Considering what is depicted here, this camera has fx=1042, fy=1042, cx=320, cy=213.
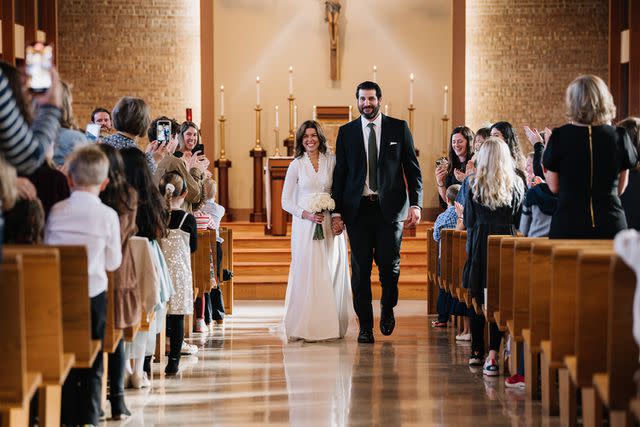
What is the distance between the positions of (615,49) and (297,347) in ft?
25.7

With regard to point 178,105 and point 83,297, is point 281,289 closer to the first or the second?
point 178,105

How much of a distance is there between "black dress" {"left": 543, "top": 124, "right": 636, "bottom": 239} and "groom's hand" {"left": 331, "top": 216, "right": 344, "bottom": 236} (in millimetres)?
2614

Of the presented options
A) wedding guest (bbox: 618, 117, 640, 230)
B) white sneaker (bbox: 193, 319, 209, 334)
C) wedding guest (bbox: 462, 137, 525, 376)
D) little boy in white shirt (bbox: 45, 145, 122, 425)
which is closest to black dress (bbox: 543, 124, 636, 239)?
wedding guest (bbox: 618, 117, 640, 230)

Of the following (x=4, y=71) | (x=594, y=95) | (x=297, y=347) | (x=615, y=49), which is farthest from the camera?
(x=615, y=49)

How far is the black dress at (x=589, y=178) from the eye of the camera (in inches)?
186

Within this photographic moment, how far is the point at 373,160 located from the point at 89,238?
136 inches

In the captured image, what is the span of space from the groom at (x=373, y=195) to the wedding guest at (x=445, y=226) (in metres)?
0.70

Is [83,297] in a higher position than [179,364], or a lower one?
higher

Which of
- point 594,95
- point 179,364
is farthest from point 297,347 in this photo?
point 594,95

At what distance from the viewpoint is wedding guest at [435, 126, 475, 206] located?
26.3 feet

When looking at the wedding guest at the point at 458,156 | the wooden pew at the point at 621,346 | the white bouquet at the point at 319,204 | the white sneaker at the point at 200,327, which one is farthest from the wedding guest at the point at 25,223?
the wedding guest at the point at 458,156

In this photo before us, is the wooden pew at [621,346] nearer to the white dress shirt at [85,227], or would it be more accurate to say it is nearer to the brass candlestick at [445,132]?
the white dress shirt at [85,227]

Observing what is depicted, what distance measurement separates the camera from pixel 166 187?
19.6ft

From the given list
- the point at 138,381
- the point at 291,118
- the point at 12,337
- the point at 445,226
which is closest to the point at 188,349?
the point at 138,381
